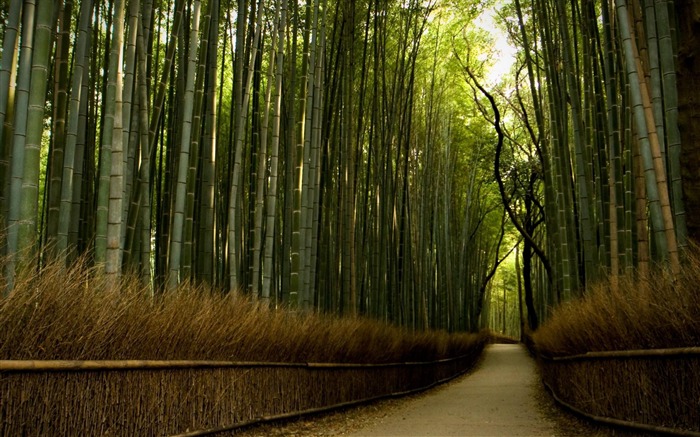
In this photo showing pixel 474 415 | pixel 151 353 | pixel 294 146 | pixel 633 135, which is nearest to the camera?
pixel 151 353

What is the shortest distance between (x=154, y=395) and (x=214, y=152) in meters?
2.16

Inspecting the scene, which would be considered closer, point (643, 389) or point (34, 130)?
point (34, 130)

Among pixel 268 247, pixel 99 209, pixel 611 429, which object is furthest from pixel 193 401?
pixel 611 429

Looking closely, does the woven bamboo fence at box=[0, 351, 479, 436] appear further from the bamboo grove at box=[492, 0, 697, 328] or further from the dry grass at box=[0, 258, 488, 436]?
the bamboo grove at box=[492, 0, 697, 328]

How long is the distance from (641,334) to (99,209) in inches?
105

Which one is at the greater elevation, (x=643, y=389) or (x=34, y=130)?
(x=34, y=130)

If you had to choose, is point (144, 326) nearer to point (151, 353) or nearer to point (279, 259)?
point (151, 353)

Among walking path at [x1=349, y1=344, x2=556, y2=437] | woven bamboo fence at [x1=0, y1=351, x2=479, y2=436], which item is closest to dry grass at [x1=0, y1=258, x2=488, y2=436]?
woven bamboo fence at [x1=0, y1=351, x2=479, y2=436]

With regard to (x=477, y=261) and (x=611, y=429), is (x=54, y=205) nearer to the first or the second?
(x=611, y=429)

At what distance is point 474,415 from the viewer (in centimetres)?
498

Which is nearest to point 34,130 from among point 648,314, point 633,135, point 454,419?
point 648,314

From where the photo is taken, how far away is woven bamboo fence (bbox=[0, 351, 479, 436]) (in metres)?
2.20

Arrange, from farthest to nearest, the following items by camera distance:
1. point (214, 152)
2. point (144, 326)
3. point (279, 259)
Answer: point (279, 259) → point (214, 152) → point (144, 326)

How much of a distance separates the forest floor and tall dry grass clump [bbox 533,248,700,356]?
0.47 m
